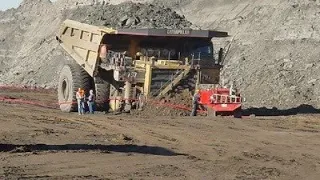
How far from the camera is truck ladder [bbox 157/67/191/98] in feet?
58.2

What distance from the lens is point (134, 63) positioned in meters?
18.1

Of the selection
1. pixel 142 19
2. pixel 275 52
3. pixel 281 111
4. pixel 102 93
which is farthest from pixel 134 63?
pixel 275 52

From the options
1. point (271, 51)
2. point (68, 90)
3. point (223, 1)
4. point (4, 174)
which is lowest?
point (4, 174)

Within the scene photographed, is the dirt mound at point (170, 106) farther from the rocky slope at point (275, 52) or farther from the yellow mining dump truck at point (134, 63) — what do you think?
the rocky slope at point (275, 52)

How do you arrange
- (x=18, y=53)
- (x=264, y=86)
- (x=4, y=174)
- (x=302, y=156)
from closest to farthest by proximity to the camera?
(x=4, y=174) → (x=302, y=156) → (x=264, y=86) → (x=18, y=53)

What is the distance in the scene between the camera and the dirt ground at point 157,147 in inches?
374

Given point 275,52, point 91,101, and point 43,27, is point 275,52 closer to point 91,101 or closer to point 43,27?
point 91,101

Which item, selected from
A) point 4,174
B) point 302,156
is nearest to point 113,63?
point 302,156

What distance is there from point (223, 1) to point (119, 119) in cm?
2216

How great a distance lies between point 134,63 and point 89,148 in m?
6.98

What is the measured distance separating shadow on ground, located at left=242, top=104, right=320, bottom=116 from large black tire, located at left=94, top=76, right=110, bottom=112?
4.43 m

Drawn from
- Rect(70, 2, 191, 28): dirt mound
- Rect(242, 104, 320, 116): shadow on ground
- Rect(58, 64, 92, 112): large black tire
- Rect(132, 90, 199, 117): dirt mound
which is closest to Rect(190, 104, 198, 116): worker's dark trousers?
Rect(132, 90, 199, 117): dirt mound

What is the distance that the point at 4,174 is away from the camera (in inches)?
343

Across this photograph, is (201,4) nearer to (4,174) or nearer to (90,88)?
(90,88)
